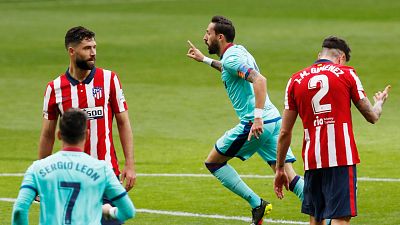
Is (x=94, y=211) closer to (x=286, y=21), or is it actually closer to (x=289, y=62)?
(x=289, y=62)

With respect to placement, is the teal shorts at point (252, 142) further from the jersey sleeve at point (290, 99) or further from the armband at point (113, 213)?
the armband at point (113, 213)

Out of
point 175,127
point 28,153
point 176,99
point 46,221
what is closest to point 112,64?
point 176,99

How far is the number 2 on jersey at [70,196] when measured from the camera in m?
7.72

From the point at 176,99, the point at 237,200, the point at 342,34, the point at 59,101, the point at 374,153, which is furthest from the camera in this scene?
the point at 342,34

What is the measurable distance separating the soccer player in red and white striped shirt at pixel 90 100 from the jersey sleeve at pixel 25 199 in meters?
2.30

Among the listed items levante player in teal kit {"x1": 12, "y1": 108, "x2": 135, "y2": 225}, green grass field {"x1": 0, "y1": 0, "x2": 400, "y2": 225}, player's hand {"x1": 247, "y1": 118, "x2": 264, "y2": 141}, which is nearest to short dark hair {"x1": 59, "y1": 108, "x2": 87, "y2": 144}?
levante player in teal kit {"x1": 12, "y1": 108, "x2": 135, "y2": 225}

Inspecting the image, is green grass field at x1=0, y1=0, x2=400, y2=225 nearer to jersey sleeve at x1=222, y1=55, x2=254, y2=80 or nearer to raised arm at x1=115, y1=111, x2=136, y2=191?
jersey sleeve at x1=222, y1=55, x2=254, y2=80

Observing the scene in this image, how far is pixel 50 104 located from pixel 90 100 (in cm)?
39

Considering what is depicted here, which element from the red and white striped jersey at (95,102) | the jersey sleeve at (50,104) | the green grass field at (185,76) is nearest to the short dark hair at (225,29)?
the green grass field at (185,76)

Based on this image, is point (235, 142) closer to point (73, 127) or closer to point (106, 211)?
point (106, 211)

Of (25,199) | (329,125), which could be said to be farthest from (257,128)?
(25,199)

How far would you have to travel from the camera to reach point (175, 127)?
853 inches

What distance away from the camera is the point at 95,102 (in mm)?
10078

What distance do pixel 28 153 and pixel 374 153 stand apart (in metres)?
5.37
